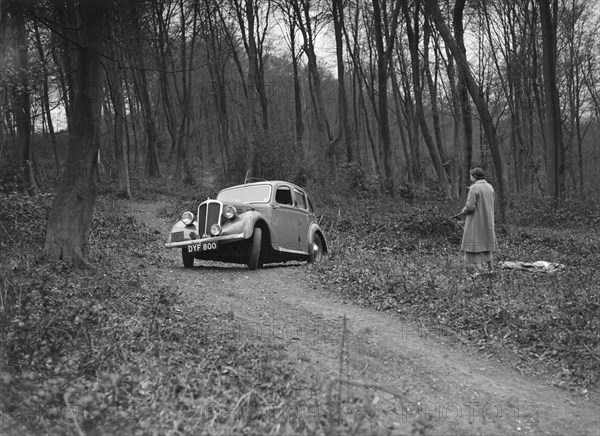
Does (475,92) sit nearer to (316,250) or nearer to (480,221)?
(316,250)

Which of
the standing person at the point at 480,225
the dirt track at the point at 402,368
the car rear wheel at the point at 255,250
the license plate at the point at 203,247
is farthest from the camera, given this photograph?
the car rear wheel at the point at 255,250

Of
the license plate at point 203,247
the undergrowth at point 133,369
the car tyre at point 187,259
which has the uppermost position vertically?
the license plate at point 203,247

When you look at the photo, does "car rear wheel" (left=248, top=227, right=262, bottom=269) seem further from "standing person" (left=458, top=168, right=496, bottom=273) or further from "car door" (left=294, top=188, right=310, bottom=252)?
"standing person" (left=458, top=168, right=496, bottom=273)

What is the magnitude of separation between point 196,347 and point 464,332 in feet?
10.6

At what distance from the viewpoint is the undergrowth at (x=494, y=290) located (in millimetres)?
6035

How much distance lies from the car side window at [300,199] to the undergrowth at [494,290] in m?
1.51

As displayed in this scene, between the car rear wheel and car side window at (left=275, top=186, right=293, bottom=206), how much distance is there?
4.49 feet

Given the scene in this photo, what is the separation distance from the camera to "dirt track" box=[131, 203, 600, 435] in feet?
14.8

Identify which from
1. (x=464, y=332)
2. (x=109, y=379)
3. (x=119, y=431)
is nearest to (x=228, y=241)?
(x=464, y=332)

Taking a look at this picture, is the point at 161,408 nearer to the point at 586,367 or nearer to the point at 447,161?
the point at 586,367

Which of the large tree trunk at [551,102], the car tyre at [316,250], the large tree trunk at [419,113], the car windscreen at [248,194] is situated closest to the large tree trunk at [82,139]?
the car windscreen at [248,194]

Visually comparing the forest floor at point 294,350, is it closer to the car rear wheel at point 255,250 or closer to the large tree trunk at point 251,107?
the car rear wheel at point 255,250

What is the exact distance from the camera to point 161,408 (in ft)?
13.1

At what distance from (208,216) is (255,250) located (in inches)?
41.7
